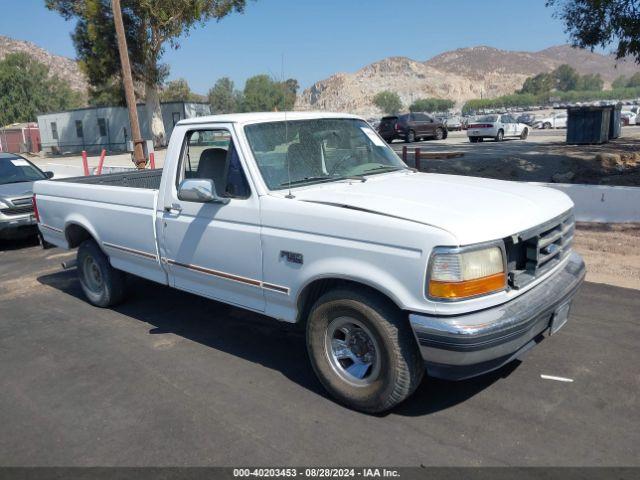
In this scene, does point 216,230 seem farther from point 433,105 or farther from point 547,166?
point 433,105

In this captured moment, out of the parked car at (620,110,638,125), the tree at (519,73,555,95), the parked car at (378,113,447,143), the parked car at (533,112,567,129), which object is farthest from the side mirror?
the tree at (519,73,555,95)

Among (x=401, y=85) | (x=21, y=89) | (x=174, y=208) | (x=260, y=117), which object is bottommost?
(x=174, y=208)

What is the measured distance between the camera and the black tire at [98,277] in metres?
6.07

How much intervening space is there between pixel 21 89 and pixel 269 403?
9408 cm

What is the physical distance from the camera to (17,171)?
1104 cm

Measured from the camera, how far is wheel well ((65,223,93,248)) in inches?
249

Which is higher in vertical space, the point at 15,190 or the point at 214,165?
the point at 214,165

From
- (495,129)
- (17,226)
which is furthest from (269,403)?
(495,129)

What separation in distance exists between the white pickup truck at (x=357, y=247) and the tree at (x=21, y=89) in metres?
91.3

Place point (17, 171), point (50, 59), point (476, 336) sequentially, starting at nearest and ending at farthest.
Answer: point (476, 336) → point (17, 171) → point (50, 59)

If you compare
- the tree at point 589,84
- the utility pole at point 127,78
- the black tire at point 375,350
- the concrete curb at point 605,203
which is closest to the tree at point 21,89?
the utility pole at point 127,78

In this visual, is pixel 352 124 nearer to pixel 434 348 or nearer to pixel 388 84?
pixel 434 348

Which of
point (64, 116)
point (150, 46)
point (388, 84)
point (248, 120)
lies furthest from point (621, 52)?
point (388, 84)

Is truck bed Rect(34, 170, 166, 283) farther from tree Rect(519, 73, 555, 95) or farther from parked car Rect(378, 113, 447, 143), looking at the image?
tree Rect(519, 73, 555, 95)
